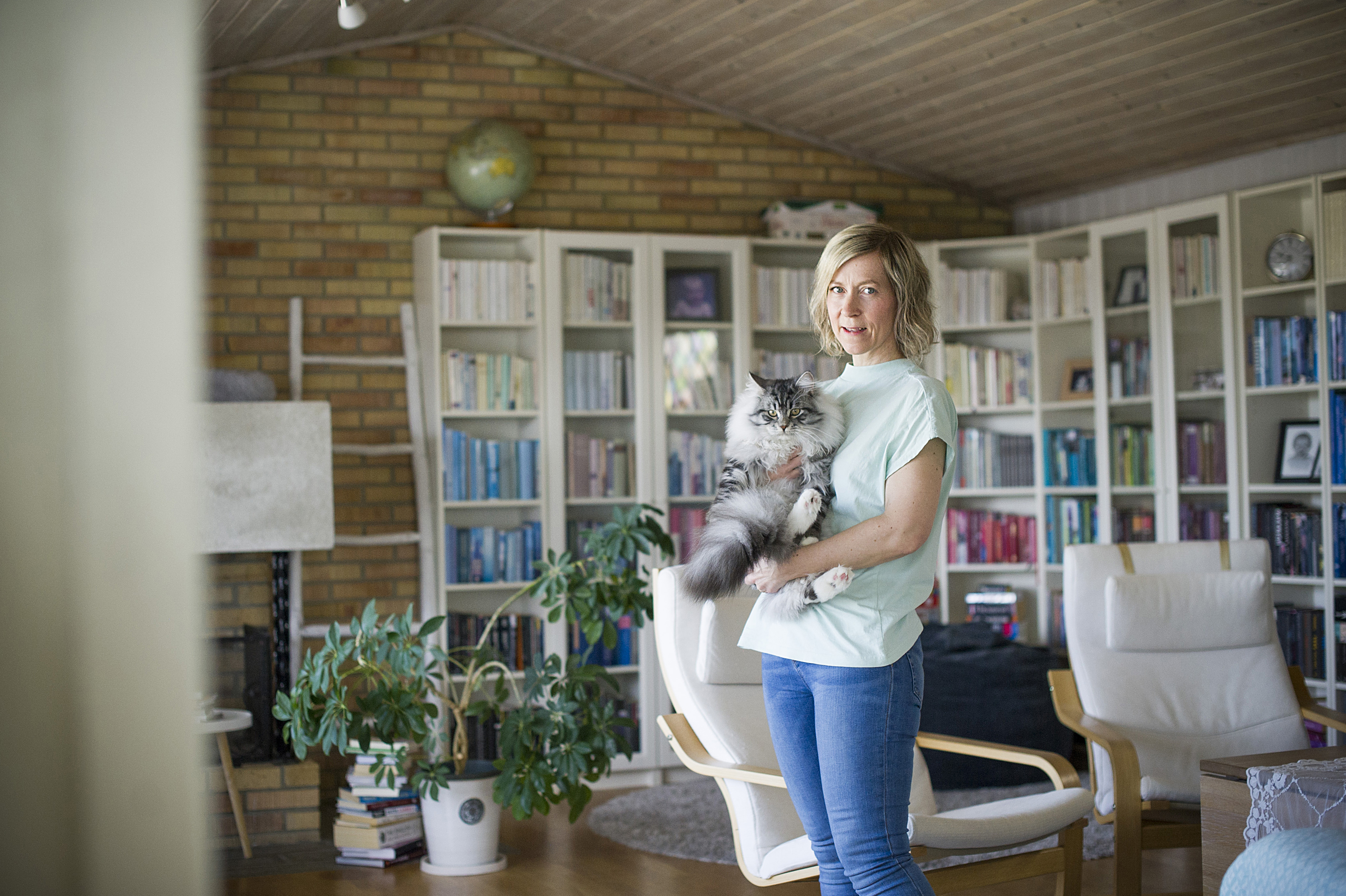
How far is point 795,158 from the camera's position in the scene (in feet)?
17.0

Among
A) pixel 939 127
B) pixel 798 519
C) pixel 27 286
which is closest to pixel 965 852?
pixel 798 519

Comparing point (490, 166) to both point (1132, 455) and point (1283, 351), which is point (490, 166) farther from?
point (1283, 351)

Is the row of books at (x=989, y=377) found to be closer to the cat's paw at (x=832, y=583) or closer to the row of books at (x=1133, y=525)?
the row of books at (x=1133, y=525)

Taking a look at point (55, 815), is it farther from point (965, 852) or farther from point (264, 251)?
point (264, 251)

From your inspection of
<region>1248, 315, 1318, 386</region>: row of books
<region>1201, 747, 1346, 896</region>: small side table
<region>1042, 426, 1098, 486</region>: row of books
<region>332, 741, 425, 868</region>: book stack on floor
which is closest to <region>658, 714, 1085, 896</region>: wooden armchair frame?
<region>1201, 747, 1346, 896</region>: small side table

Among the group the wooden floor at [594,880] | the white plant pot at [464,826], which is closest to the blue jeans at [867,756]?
the wooden floor at [594,880]

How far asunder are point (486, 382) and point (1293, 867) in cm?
346

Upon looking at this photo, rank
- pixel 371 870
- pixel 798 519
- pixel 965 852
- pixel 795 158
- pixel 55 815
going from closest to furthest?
pixel 55 815, pixel 798 519, pixel 965 852, pixel 371 870, pixel 795 158

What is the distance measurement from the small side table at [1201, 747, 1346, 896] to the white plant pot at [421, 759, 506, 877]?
1.96 m

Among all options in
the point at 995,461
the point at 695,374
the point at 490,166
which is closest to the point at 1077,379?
the point at 995,461

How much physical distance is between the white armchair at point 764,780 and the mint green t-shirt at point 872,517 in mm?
841

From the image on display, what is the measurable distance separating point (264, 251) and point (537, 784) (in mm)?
2436

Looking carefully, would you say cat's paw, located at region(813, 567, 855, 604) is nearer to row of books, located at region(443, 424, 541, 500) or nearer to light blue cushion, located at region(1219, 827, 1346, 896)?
light blue cushion, located at region(1219, 827, 1346, 896)

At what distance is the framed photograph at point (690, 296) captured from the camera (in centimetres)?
478
